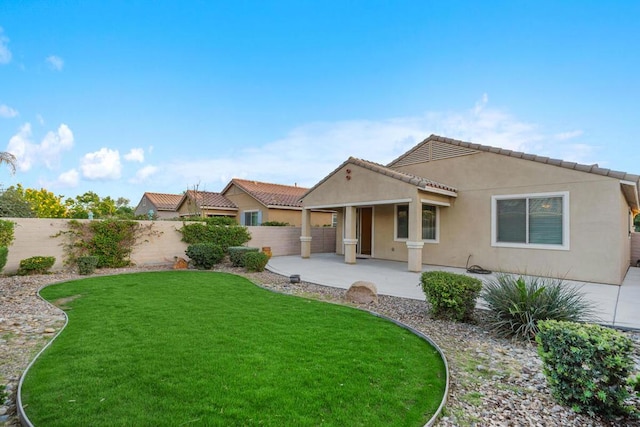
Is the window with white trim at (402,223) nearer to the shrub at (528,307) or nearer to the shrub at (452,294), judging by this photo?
the shrub at (452,294)

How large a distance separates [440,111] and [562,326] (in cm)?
1412

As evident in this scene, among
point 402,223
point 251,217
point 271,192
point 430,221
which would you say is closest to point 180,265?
point 402,223

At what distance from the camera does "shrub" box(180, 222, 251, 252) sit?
589 inches

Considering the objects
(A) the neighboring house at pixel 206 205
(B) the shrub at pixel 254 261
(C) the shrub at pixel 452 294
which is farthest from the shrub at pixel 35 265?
(C) the shrub at pixel 452 294

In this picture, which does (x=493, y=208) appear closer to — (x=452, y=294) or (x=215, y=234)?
(x=452, y=294)

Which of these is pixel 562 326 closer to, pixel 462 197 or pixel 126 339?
pixel 126 339

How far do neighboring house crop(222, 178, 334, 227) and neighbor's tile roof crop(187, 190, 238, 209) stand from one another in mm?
416

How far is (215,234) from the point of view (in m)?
15.4

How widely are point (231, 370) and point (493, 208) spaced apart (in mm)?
11314

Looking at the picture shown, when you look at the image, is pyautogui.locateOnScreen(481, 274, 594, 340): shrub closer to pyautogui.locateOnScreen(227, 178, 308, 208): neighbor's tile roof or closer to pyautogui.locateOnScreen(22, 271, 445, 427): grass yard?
pyautogui.locateOnScreen(22, 271, 445, 427): grass yard

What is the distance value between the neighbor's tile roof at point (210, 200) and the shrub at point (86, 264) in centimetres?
1196

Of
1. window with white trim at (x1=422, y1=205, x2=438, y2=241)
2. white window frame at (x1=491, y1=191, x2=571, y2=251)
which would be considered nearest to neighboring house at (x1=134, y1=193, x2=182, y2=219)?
window with white trim at (x1=422, y1=205, x2=438, y2=241)

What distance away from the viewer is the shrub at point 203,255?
12.8 m

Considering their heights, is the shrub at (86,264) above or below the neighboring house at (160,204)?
below
